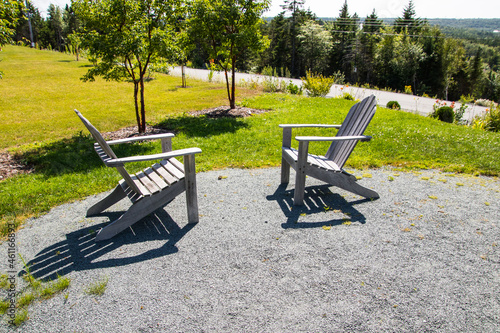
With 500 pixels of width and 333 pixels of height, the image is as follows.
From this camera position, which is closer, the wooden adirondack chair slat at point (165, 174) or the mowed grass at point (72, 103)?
the wooden adirondack chair slat at point (165, 174)

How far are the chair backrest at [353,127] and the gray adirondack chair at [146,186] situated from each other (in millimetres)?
1968

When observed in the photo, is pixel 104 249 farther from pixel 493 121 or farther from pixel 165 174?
pixel 493 121

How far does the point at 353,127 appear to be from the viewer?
4172 millimetres

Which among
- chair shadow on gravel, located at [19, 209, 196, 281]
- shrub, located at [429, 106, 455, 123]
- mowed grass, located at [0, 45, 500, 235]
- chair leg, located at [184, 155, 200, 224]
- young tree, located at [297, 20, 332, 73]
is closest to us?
chair shadow on gravel, located at [19, 209, 196, 281]

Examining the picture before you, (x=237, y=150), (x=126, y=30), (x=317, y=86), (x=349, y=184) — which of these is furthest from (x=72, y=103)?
(x=349, y=184)

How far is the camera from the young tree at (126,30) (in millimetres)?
6258

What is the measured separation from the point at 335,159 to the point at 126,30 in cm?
538

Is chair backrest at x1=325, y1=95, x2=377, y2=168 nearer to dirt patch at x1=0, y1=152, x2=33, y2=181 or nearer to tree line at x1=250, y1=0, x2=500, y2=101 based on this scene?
dirt patch at x1=0, y1=152, x2=33, y2=181

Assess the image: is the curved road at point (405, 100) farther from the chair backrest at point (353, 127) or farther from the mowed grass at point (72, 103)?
the chair backrest at point (353, 127)

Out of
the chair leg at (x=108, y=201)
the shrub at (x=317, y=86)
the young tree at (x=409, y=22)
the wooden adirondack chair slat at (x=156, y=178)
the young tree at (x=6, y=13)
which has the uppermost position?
the young tree at (x=409, y=22)

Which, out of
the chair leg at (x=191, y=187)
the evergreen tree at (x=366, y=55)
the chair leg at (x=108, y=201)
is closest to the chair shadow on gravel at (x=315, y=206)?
the chair leg at (x=191, y=187)

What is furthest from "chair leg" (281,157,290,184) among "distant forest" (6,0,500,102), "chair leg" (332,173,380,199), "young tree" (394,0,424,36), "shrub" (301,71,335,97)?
"young tree" (394,0,424,36)

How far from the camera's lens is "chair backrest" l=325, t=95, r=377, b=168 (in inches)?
154


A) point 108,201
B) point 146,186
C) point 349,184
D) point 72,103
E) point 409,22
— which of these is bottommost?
point 108,201
